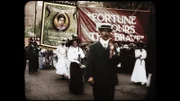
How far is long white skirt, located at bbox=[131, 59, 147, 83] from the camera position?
15.7ft

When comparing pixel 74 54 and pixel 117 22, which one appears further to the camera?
pixel 117 22

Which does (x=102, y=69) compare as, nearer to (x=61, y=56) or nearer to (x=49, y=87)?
(x=61, y=56)

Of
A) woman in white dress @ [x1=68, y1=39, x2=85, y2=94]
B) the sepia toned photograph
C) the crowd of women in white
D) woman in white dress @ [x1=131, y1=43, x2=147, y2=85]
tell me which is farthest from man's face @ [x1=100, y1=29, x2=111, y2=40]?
woman in white dress @ [x1=131, y1=43, x2=147, y2=85]

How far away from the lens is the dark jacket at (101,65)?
4684 mm

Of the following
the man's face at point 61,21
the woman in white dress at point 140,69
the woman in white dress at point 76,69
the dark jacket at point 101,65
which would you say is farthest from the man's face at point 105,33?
the man's face at point 61,21

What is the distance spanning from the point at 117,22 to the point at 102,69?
799mm

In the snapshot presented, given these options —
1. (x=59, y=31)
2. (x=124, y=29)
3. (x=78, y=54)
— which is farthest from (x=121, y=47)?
(x=59, y=31)

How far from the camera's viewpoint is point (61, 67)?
477 cm

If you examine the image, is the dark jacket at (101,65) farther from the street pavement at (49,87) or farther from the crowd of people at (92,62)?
the street pavement at (49,87)

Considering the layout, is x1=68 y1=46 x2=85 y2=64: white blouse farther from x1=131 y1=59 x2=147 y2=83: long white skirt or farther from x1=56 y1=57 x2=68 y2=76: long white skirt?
x1=131 y1=59 x2=147 y2=83: long white skirt

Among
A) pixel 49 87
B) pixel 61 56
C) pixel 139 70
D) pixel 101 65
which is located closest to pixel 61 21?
pixel 61 56

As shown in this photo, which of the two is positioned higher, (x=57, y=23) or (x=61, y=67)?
(x=57, y=23)
